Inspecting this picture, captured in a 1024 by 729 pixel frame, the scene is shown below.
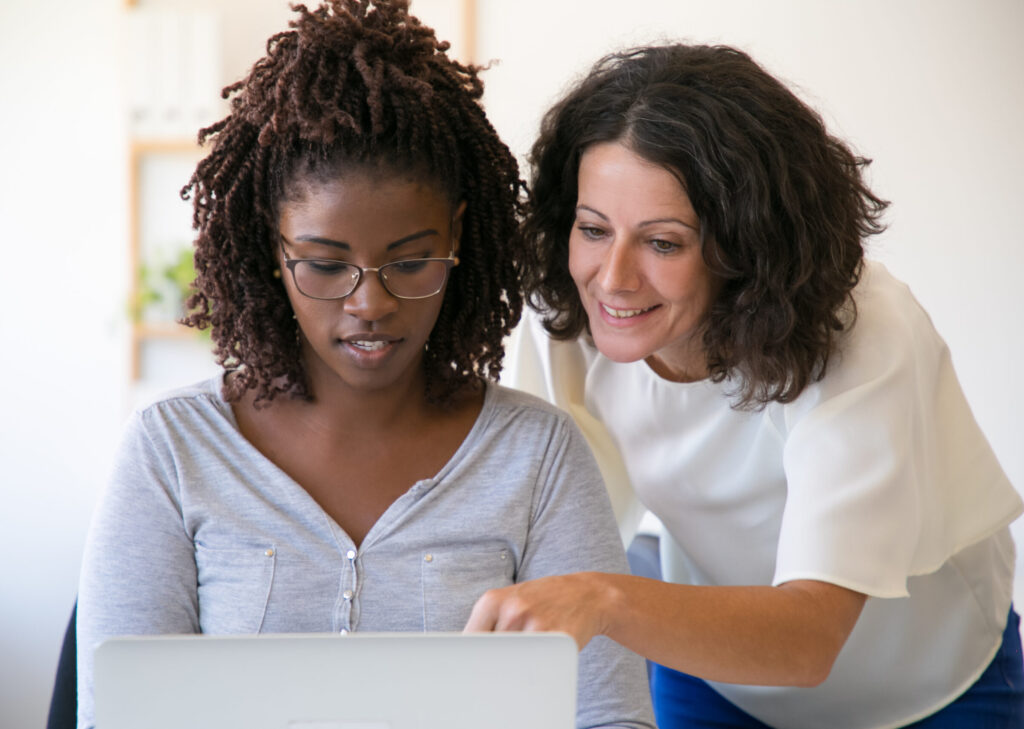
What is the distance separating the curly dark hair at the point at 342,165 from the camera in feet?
3.66

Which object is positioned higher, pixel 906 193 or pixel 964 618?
pixel 906 193

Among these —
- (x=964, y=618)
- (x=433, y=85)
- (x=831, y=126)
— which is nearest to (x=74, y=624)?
(x=433, y=85)

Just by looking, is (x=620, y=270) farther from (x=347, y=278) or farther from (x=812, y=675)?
(x=812, y=675)

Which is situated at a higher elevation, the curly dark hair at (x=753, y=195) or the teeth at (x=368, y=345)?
the curly dark hair at (x=753, y=195)

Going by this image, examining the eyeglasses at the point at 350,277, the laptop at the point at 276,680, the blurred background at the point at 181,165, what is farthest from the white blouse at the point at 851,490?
the blurred background at the point at 181,165

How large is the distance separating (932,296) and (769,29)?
912mm

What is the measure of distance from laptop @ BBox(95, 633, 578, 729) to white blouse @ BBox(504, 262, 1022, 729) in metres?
0.59

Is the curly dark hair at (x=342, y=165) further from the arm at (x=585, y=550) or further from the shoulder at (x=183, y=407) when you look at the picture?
the arm at (x=585, y=550)

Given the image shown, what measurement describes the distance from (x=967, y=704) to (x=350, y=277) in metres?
1.06

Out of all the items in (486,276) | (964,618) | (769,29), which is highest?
(769,29)

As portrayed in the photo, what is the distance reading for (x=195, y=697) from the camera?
2.31 feet

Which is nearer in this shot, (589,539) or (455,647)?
(455,647)

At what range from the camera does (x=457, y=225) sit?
122 centimetres

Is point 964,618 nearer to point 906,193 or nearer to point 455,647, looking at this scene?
point 455,647
